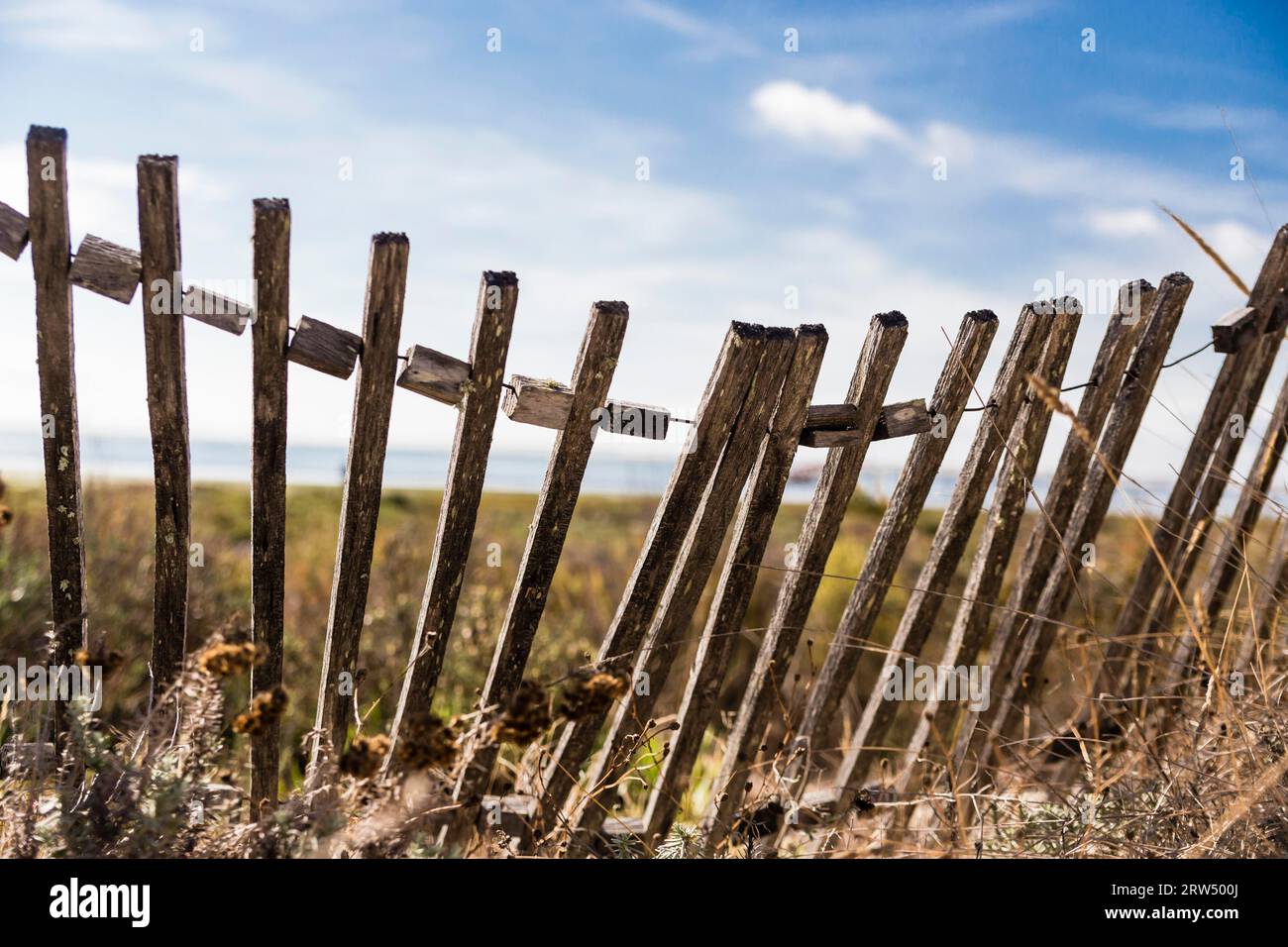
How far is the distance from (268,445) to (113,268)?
506mm

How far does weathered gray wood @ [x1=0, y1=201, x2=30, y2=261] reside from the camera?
209 cm

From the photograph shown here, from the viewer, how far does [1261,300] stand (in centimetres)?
316

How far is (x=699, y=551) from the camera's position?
7.91ft

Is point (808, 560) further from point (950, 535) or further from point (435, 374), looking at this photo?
point (435, 374)

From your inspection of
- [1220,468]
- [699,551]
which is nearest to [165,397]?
[699,551]

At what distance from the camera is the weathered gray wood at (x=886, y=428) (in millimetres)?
2410

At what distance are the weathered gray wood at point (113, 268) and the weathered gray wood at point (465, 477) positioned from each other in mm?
753

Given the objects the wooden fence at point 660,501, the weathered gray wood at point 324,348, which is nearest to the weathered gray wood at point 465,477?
the wooden fence at point 660,501

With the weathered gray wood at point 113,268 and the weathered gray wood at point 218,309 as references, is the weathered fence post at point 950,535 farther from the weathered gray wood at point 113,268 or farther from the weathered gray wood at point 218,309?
the weathered gray wood at point 113,268

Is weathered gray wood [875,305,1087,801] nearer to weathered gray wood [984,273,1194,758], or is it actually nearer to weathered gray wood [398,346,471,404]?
weathered gray wood [984,273,1194,758]

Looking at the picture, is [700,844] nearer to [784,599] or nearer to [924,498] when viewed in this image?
[784,599]

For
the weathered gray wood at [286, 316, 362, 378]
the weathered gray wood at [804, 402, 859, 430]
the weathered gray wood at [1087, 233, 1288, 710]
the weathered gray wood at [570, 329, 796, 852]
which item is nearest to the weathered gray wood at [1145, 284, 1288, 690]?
the weathered gray wood at [1087, 233, 1288, 710]
